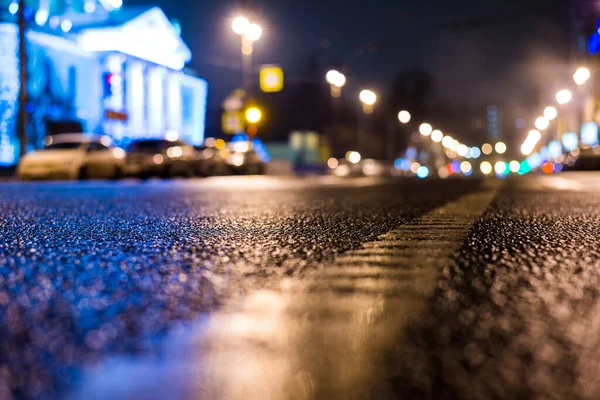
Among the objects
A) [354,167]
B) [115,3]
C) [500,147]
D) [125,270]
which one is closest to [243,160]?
[354,167]

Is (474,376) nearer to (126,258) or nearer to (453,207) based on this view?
(126,258)

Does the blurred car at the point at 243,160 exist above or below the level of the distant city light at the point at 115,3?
below

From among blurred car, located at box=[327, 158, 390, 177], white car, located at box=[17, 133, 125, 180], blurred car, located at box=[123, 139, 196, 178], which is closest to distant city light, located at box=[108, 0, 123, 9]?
blurred car, located at box=[327, 158, 390, 177]

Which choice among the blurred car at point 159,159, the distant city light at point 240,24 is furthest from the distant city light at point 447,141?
the blurred car at point 159,159

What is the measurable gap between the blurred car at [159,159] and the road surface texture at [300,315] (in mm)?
20820

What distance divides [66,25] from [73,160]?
111ft

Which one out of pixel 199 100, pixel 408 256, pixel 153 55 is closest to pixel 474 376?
pixel 408 256

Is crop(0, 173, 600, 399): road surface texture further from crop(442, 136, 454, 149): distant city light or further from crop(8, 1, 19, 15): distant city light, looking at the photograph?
crop(442, 136, 454, 149): distant city light

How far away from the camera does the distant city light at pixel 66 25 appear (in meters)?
50.8

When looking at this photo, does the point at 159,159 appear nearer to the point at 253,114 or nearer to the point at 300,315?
the point at 253,114

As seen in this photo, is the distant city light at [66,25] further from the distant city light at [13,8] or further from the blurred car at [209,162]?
the blurred car at [209,162]

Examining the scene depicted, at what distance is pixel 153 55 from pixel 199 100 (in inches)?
495

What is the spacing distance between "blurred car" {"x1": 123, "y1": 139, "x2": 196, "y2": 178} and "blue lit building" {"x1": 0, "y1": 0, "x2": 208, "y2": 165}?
5401mm

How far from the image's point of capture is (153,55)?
59094mm
